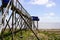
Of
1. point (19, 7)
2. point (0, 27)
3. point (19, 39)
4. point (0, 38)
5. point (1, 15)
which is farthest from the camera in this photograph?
point (19, 39)

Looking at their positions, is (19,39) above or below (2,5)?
below

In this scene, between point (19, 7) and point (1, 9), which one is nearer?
point (1, 9)

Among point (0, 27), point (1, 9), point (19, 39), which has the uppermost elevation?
point (1, 9)

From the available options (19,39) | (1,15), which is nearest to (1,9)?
(1,15)

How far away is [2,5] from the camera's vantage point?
862 inches

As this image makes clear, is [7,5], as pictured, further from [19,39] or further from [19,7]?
[19,39]

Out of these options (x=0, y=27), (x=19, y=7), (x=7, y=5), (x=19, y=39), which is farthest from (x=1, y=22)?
(x=19, y=39)

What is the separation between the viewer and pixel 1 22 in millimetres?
19438

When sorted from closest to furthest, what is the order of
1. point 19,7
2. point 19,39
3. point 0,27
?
point 0,27 < point 19,7 < point 19,39

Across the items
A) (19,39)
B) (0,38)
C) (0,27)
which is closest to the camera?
(0,27)

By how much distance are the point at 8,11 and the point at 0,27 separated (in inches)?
116

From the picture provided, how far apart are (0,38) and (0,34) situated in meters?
0.35

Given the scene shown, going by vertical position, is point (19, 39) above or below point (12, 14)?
below

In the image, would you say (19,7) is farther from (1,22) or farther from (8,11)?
(1,22)
